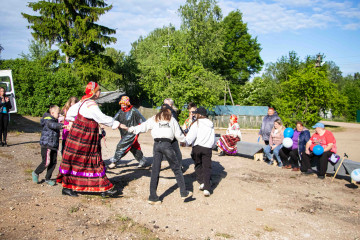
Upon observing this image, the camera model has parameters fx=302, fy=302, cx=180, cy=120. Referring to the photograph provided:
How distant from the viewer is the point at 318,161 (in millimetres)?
8602

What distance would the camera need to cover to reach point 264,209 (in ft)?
19.0

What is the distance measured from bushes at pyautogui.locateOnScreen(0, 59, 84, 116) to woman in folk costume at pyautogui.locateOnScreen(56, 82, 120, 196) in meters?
19.2

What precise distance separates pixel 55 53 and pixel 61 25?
8.03ft

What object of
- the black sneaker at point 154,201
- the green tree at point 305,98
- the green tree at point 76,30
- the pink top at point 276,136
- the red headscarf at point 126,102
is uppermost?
the green tree at point 76,30

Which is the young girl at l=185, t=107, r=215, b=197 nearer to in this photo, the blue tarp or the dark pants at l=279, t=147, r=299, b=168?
the dark pants at l=279, t=147, r=299, b=168

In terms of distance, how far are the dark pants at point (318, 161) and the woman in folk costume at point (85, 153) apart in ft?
19.2

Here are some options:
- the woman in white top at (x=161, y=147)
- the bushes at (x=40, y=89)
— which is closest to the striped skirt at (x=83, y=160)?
the woman in white top at (x=161, y=147)

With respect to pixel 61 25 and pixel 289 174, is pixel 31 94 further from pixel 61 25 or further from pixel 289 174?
pixel 289 174

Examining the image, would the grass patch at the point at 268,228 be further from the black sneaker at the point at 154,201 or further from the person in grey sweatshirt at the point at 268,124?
the person in grey sweatshirt at the point at 268,124

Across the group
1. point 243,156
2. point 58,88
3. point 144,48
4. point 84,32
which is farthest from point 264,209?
point 144,48

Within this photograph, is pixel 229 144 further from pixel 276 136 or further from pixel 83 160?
pixel 83 160

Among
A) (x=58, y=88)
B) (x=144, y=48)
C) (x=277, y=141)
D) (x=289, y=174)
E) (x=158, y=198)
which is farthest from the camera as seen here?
(x=144, y=48)

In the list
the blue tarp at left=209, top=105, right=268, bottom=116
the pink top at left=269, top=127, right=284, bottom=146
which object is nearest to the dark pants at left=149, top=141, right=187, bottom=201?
the pink top at left=269, top=127, right=284, bottom=146

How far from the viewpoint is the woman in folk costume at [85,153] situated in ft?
17.7
